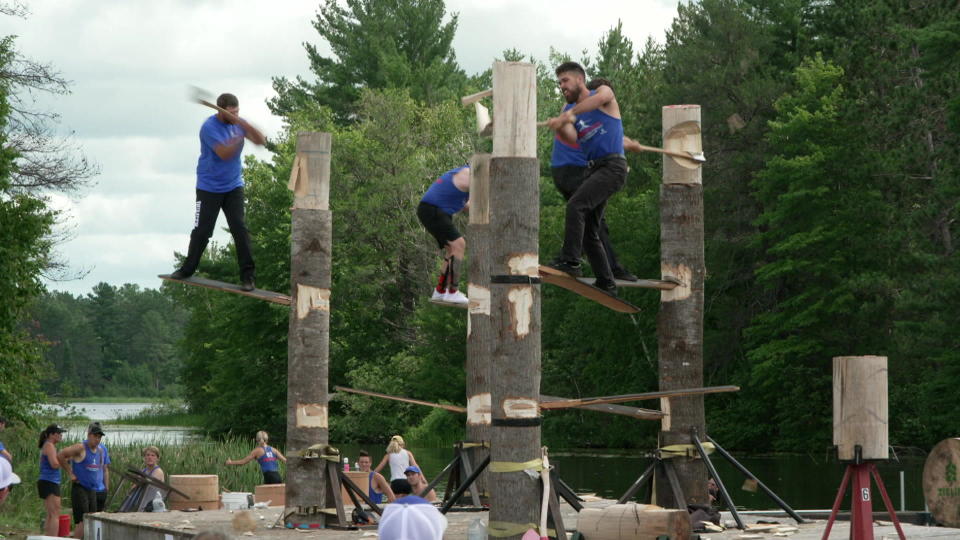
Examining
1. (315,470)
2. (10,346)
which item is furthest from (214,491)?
(10,346)

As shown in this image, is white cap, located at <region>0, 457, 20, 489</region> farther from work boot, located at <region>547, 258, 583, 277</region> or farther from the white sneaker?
work boot, located at <region>547, 258, 583, 277</region>

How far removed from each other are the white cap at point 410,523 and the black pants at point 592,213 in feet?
15.0

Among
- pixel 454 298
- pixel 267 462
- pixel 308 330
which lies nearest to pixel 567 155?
pixel 454 298

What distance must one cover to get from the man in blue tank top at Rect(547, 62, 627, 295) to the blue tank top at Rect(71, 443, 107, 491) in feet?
24.9

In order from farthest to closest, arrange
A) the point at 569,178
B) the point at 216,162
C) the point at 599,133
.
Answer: the point at 216,162
the point at 569,178
the point at 599,133

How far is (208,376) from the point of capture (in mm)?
67812

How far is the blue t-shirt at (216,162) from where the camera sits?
41.6 ft

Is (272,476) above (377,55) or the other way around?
the other way around

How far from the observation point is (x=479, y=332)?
15.0 m

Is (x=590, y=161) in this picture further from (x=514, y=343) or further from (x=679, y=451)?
(x=679, y=451)

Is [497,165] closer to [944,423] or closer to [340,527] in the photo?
[340,527]

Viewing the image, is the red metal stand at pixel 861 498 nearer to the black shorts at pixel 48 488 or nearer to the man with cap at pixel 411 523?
the man with cap at pixel 411 523

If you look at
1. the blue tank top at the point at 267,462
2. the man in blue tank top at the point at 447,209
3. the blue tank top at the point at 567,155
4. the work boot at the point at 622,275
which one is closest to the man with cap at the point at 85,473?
the blue tank top at the point at 267,462

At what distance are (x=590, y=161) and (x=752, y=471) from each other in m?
25.4
